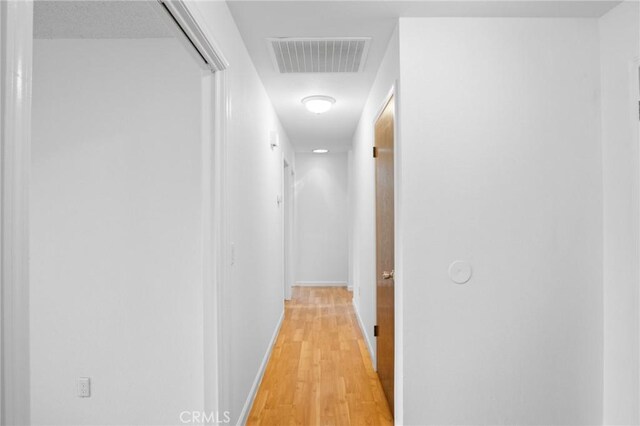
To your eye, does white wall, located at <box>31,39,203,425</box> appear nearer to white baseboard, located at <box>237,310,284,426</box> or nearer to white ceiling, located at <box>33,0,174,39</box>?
white ceiling, located at <box>33,0,174,39</box>

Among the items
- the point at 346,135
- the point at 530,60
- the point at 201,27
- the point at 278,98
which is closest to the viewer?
the point at 201,27

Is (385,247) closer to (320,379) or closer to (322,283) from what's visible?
(320,379)

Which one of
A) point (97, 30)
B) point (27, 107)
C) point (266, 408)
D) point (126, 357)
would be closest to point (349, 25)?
point (97, 30)

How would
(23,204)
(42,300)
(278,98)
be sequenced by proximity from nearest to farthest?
1. (23,204)
2. (42,300)
3. (278,98)

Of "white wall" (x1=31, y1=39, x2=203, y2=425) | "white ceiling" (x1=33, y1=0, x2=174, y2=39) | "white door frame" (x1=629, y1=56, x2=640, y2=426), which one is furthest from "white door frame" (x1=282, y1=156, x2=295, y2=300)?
"white door frame" (x1=629, y1=56, x2=640, y2=426)

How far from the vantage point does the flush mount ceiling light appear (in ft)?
10.8

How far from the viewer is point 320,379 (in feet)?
9.23

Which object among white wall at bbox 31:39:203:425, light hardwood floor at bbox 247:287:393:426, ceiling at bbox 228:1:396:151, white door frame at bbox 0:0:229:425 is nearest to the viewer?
white door frame at bbox 0:0:229:425

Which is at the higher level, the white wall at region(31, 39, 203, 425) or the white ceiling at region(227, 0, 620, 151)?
the white ceiling at region(227, 0, 620, 151)

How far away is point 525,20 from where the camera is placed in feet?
6.39

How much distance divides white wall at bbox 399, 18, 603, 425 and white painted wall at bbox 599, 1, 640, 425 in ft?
0.16

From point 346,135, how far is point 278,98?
5.94 feet

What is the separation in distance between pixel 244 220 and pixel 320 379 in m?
1.42

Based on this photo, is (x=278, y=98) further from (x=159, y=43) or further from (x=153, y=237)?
(x=153, y=237)
